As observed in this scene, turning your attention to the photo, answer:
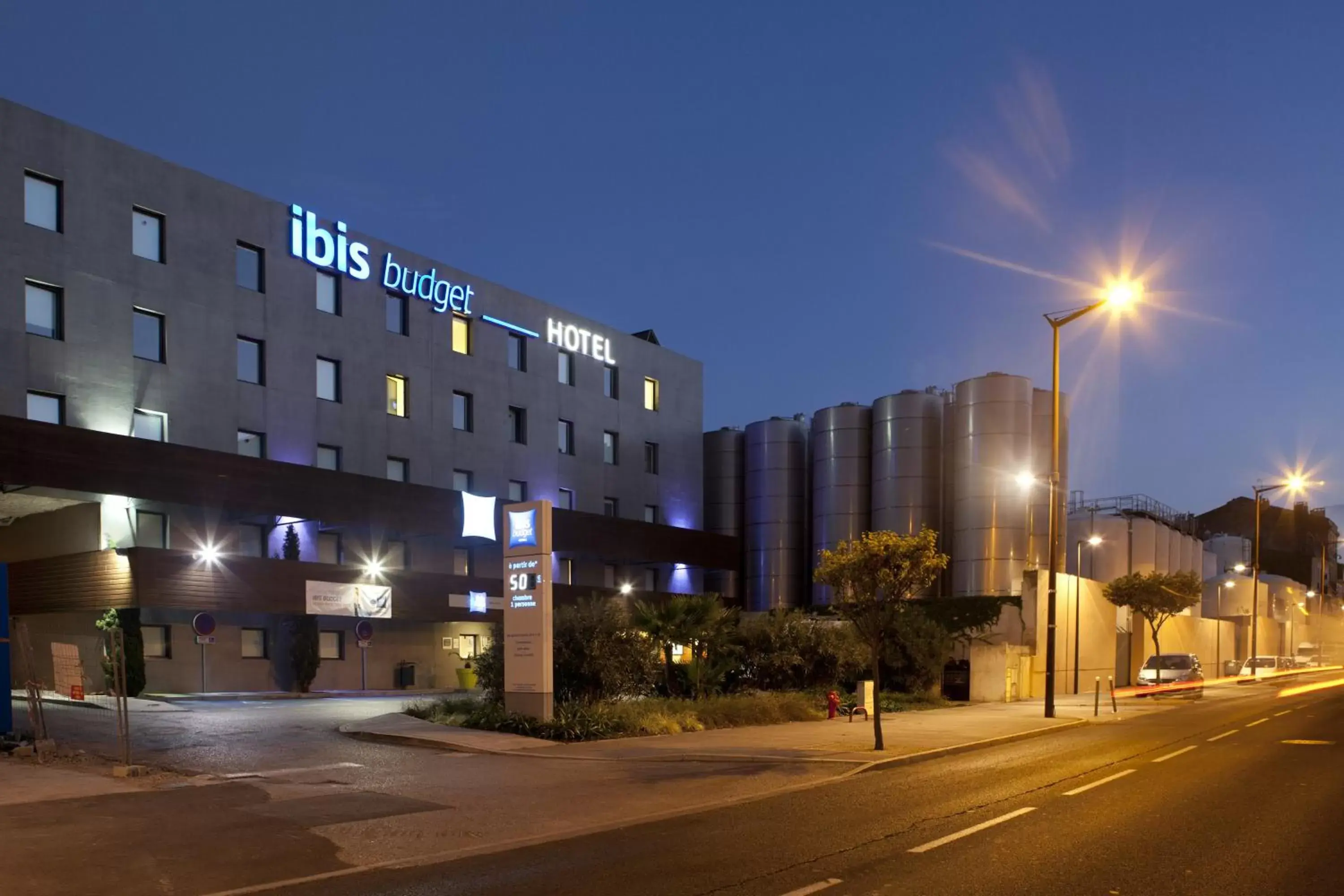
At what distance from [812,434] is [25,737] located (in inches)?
1889

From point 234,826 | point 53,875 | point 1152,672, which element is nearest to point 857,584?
point 234,826

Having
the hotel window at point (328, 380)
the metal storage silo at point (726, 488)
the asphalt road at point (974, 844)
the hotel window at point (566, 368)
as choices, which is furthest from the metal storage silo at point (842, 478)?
the asphalt road at point (974, 844)

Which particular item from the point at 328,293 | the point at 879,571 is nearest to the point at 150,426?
the point at 328,293

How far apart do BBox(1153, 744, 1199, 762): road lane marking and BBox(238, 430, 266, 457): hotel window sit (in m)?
29.2

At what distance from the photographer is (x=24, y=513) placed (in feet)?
122

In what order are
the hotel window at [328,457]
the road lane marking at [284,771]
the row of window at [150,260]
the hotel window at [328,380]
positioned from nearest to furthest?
the road lane marking at [284,771] → the row of window at [150,260] → the hotel window at [328,457] → the hotel window at [328,380]

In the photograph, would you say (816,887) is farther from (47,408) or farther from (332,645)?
(332,645)

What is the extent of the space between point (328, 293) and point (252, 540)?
30.9ft

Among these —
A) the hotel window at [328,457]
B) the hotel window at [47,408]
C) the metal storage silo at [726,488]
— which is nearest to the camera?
the hotel window at [47,408]

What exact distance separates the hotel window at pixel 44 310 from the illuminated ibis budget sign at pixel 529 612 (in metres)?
17.8

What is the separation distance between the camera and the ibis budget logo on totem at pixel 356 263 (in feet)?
132

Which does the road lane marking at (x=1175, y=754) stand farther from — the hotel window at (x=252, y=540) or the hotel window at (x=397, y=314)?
the hotel window at (x=397, y=314)

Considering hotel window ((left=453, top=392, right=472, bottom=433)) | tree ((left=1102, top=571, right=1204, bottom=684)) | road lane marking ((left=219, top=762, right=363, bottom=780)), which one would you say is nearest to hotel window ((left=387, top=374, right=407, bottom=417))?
hotel window ((left=453, top=392, right=472, bottom=433))

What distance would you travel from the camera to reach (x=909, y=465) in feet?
191
